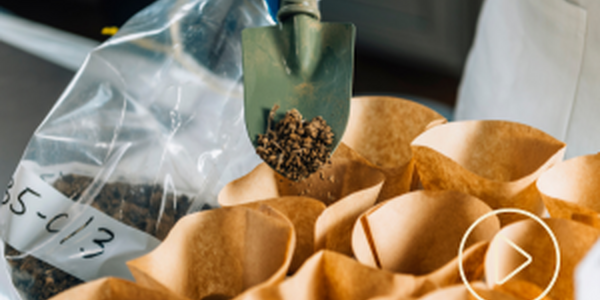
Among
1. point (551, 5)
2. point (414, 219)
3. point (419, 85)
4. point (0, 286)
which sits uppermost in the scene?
point (551, 5)

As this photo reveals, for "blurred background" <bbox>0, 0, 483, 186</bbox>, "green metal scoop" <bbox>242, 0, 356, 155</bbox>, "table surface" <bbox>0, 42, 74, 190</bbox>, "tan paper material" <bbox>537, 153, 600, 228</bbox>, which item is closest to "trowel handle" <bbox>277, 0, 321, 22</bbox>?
"green metal scoop" <bbox>242, 0, 356, 155</bbox>

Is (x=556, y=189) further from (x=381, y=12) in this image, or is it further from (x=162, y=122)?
(x=381, y=12)

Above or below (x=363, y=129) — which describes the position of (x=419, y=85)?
below

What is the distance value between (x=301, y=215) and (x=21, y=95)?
2.77ft

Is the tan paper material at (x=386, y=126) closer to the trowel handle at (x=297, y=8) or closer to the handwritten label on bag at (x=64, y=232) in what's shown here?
the trowel handle at (x=297, y=8)

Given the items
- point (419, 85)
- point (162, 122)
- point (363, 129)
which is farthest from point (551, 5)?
point (419, 85)

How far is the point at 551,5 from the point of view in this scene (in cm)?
69

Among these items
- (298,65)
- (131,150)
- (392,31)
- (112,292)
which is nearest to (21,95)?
(131,150)

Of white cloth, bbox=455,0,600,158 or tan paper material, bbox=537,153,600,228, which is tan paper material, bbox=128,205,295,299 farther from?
white cloth, bbox=455,0,600,158

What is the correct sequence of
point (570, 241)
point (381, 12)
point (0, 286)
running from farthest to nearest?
point (381, 12)
point (0, 286)
point (570, 241)

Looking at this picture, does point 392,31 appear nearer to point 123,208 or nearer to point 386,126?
point 386,126

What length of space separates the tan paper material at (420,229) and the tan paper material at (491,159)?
3 centimetres

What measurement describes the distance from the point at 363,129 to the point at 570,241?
0.28 m

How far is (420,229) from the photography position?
0.42m
